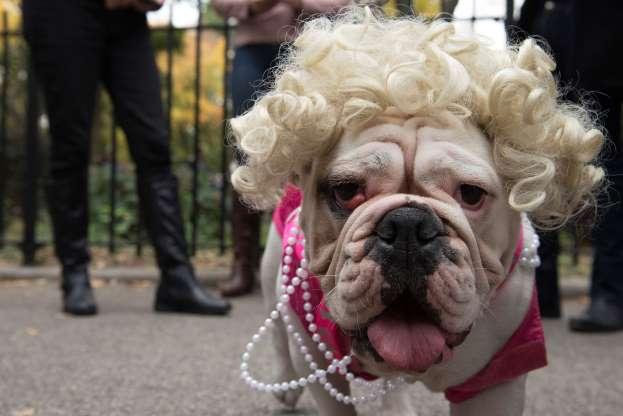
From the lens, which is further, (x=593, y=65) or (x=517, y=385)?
(x=593, y=65)

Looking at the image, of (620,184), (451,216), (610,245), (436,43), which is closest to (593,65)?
(620,184)

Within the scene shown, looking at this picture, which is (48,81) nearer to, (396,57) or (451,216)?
(396,57)

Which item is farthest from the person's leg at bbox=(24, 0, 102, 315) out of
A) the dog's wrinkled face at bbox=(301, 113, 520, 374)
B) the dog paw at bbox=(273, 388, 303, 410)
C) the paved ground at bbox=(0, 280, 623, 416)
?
the dog's wrinkled face at bbox=(301, 113, 520, 374)

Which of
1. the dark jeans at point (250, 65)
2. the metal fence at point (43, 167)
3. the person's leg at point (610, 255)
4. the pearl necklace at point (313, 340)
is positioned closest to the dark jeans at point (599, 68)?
the person's leg at point (610, 255)

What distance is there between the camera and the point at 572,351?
11.0 ft

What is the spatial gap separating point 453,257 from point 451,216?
0.25 feet

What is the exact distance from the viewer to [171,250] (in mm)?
3973

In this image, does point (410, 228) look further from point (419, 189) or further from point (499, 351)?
point (499, 351)

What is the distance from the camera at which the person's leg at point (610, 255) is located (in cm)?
373

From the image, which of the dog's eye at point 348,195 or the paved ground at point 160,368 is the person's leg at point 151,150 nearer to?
the paved ground at point 160,368

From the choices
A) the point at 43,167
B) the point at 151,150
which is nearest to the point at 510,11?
the point at 151,150

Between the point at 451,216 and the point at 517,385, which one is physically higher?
the point at 451,216

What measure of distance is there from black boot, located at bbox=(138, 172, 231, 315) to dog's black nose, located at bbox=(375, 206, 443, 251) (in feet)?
8.34

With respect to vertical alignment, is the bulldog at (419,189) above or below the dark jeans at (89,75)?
above
